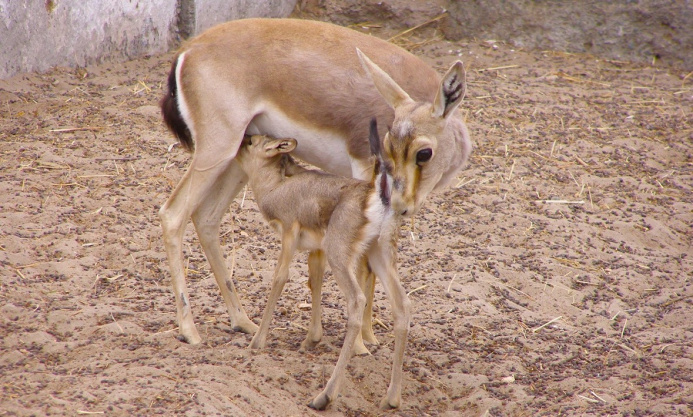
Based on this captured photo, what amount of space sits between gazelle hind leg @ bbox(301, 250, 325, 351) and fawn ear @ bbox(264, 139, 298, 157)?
0.66m

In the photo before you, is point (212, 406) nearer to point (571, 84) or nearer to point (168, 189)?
point (168, 189)

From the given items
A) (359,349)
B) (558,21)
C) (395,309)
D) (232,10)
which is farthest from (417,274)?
(558,21)

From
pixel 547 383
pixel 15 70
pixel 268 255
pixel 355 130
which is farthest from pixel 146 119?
pixel 547 383

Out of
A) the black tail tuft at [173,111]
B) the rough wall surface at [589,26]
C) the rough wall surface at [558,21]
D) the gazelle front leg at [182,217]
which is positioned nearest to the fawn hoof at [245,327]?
the gazelle front leg at [182,217]

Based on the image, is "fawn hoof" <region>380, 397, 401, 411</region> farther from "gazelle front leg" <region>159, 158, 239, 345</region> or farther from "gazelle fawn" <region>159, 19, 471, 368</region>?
"gazelle front leg" <region>159, 158, 239, 345</region>

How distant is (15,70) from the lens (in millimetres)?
7590

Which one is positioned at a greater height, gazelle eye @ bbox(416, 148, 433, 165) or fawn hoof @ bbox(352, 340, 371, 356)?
gazelle eye @ bbox(416, 148, 433, 165)

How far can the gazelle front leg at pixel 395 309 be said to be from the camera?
4.30 meters

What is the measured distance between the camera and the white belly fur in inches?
197

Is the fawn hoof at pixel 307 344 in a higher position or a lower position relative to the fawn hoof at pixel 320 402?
lower

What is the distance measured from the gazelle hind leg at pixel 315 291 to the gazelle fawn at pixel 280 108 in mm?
26

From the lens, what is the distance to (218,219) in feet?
17.2

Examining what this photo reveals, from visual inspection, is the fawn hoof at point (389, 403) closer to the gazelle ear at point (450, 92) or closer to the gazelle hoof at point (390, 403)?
the gazelle hoof at point (390, 403)

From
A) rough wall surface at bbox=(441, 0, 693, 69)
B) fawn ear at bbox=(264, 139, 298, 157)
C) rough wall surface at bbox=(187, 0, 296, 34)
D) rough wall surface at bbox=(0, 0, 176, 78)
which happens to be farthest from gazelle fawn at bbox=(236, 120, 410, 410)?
rough wall surface at bbox=(441, 0, 693, 69)
